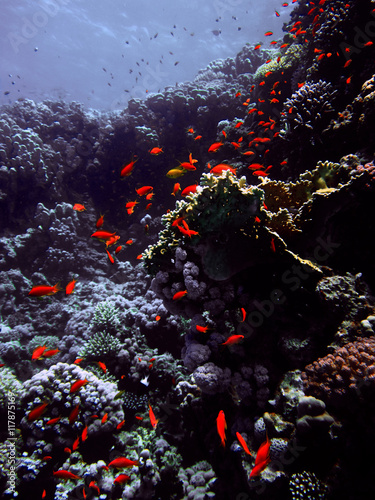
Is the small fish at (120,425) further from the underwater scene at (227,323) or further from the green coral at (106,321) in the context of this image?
the green coral at (106,321)

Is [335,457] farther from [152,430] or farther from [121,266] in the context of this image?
[121,266]

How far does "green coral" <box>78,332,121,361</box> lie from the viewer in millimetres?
5676

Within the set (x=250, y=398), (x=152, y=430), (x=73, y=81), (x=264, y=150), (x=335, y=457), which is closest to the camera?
(x=335, y=457)

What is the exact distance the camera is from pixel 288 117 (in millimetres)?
5906

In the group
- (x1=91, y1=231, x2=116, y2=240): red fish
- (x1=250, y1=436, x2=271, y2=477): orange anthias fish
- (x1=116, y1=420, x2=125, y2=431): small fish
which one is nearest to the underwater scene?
(x1=250, y1=436, x2=271, y2=477): orange anthias fish

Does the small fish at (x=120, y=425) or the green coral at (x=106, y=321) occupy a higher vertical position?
the green coral at (x=106, y=321)

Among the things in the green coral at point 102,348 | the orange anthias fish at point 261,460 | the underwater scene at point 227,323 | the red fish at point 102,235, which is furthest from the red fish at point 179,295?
the green coral at point 102,348

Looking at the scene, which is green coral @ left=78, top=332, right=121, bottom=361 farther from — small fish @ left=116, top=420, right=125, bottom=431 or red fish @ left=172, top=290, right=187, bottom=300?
red fish @ left=172, top=290, right=187, bottom=300

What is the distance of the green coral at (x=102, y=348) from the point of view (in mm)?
5676

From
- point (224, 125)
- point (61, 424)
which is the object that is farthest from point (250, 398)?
point (224, 125)

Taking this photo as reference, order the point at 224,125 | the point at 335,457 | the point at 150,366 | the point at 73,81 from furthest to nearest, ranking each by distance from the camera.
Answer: the point at 73,81 < the point at 224,125 < the point at 150,366 < the point at 335,457

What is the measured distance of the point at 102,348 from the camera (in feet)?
18.7

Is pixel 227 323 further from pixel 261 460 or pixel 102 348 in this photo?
pixel 102 348

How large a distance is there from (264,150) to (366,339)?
18.2ft
